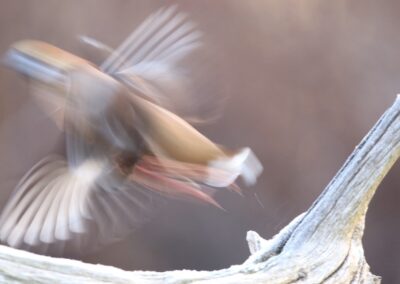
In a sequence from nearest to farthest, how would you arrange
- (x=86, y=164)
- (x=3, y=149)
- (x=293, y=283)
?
(x=293, y=283)
(x=86, y=164)
(x=3, y=149)

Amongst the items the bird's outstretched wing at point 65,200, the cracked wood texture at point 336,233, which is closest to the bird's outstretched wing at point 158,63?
the bird's outstretched wing at point 65,200

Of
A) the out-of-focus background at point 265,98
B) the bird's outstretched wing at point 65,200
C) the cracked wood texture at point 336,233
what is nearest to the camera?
the cracked wood texture at point 336,233

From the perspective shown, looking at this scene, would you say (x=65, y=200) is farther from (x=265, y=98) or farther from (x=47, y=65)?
(x=265, y=98)

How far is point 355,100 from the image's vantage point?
1120 mm

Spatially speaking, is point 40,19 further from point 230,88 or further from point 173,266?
point 173,266

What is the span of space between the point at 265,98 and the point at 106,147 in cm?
47

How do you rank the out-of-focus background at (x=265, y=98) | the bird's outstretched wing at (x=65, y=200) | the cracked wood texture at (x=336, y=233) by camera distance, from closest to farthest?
the cracked wood texture at (x=336, y=233), the bird's outstretched wing at (x=65, y=200), the out-of-focus background at (x=265, y=98)

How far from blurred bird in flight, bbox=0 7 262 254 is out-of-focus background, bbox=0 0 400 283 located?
4.8 inches

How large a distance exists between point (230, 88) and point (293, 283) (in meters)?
0.56

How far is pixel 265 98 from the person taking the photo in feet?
3.53

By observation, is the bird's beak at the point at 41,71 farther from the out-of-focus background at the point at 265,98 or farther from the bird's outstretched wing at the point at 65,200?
the out-of-focus background at the point at 265,98

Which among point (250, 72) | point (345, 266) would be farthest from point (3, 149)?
point (345, 266)

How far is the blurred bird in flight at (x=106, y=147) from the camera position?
25.5 inches

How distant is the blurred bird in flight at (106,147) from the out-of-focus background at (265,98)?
0.40ft
